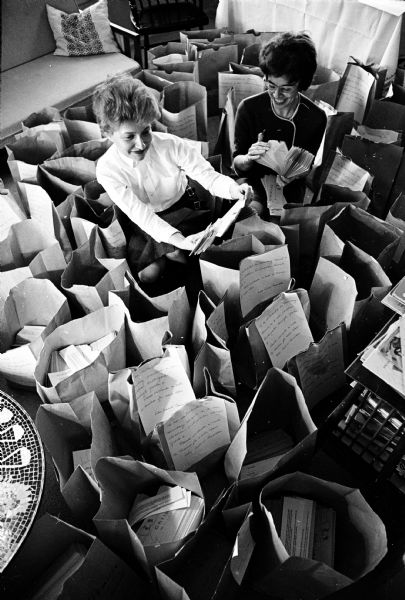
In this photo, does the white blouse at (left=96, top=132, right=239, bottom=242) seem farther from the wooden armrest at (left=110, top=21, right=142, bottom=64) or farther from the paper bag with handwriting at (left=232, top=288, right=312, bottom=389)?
the wooden armrest at (left=110, top=21, right=142, bottom=64)

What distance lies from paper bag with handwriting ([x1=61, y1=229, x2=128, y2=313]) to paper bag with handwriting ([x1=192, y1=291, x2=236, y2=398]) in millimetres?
342

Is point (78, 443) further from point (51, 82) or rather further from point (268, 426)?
point (51, 82)

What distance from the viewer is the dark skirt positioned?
2197 mm

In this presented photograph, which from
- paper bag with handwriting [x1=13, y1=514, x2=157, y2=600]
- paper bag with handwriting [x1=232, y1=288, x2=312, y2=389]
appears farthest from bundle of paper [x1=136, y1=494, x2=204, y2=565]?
paper bag with handwriting [x1=232, y1=288, x2=312, y2=389]

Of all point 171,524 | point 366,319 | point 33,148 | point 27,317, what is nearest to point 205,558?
point 171,524

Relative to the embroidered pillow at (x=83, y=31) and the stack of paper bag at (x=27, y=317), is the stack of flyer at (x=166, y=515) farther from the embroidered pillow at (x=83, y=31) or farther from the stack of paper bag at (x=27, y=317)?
the embroidered pillow at (x=83, y=31)

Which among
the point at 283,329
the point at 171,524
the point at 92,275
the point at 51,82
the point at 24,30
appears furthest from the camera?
the point at 24,30

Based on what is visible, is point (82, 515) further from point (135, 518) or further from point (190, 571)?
point (190, 571)

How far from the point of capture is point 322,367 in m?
1.71

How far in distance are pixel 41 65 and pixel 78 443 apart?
106 inches

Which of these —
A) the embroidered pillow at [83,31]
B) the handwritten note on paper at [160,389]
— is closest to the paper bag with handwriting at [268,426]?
the handwritten note on paper at [160,389]

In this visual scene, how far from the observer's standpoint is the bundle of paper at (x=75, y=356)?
5.81 ft

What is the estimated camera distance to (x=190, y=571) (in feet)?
4.98

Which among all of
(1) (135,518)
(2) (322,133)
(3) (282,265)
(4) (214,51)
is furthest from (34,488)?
(4) (214,51)
